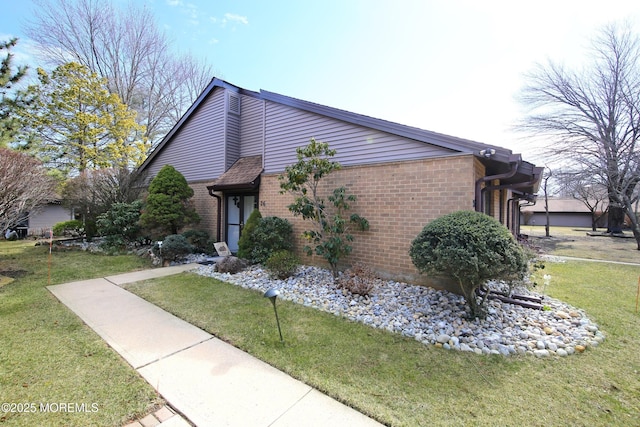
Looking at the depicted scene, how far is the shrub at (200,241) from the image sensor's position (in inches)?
400

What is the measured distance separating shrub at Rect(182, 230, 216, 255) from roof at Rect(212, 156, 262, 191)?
1.88m

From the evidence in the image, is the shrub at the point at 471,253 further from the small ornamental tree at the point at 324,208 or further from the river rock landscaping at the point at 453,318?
the small ornamental tree at the point at 324,208

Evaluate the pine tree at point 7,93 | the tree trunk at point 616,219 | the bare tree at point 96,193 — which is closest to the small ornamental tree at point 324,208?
the bare tree at point 96,193

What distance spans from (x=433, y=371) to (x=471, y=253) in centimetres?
167

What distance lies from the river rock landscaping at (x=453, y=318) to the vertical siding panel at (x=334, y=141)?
293cm

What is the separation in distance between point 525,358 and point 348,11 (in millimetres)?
9289

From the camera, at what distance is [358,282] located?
5465 mm

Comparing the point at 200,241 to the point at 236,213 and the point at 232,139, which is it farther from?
the point at 232,139

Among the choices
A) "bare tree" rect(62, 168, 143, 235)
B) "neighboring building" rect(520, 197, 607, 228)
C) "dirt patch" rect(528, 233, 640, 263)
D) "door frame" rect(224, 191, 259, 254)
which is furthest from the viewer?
"neighboring building" rect(520, 197, 607, 228)

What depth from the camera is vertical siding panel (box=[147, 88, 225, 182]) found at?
1056cm

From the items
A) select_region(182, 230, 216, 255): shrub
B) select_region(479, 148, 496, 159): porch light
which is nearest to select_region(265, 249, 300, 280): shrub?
select_region(182, 230, 216, 255): shrub

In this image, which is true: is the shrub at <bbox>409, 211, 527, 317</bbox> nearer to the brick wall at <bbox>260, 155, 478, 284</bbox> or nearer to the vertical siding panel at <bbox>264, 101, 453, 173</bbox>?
the brick wall at <bbox>260, 155, 478, 284</bbox>

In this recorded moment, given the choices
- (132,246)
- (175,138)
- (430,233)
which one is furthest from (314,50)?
(132,246)

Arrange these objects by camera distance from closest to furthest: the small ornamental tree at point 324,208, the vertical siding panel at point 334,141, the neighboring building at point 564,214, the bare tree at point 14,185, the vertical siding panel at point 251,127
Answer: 1. the vertical siding panel at point 334,141
2. the small ornamental tree at point 324,208
3. the bare tree at point 14,185
4. the vertical siding panel at point 251,127
5. the neighboring building at point 564,214
